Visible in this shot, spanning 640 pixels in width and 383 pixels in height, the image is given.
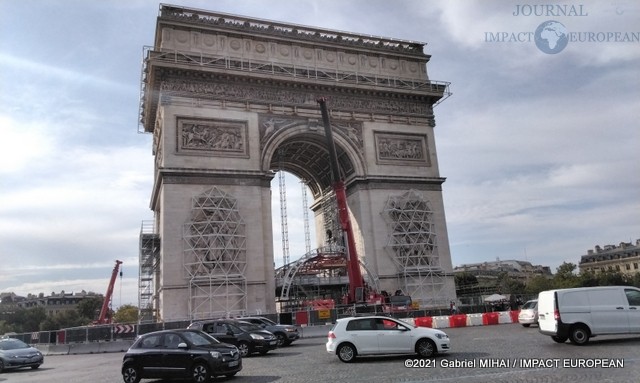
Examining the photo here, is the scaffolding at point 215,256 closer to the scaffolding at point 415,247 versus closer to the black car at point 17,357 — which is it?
the scaffolding at point 415,247

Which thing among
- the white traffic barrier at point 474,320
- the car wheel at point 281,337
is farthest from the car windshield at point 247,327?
the white traffic barrier at point 474,320

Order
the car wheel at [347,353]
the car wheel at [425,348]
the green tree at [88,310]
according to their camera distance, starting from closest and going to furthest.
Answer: the car wheel at [425,348], the car wheel at [347,353], the green tree at [88,310]

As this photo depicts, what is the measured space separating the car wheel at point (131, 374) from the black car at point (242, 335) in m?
5.32

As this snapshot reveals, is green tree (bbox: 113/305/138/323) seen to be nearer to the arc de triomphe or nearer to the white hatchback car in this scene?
the arc de triomphe

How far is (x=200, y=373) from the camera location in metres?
11.8

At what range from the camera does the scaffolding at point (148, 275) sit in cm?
3602

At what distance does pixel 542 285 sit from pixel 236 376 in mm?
91066

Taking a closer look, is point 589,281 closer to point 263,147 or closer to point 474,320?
point 474,320

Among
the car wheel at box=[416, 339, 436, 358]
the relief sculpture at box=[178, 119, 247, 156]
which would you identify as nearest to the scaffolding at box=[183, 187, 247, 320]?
the relief sculpture at box=[178, 119, 247, 156]

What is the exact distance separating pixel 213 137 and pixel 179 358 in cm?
2375

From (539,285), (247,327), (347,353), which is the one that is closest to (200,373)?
(347,353)

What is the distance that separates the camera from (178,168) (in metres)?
32.3

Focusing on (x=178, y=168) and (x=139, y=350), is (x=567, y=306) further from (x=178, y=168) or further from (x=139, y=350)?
(x=178, y=168)

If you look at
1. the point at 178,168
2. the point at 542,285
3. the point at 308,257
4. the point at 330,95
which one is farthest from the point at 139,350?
the point at 542,285
